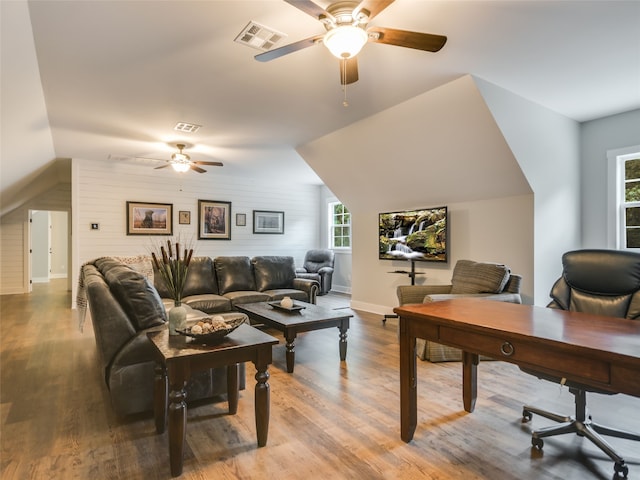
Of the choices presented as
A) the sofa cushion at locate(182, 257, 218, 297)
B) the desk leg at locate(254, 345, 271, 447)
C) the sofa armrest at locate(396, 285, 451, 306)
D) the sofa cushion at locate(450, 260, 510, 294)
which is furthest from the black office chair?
the sofa cushion at locate(182, 257, 218, 297)

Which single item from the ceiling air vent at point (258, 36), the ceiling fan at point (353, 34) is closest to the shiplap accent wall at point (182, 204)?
the ceiling air vent at point (258, 36)

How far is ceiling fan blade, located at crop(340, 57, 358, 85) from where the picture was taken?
2457 millimetres

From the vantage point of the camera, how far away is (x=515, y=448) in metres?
2.01

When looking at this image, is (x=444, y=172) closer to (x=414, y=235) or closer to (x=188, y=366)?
(x=414, y=235)

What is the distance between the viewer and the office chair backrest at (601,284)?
2271 millimetres

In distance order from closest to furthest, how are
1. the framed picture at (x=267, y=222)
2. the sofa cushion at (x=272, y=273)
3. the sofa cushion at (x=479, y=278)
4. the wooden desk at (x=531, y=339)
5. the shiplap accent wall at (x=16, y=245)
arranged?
the wooden desk at (x=531, y=339)
the sofa cushion at (x=479, y=278)
the sofa cushion at (x=272, y=273)
the shiplap accent wall at (x=16, y=245)
the framed picture at (x=267, y=222)

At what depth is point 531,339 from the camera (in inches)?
58.6

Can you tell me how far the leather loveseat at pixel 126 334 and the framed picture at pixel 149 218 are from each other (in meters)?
4.62

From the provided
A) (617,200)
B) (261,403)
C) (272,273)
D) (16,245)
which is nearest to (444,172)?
(617,200)

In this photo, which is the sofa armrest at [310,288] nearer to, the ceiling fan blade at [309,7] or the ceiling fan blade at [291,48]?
the ceiling fan blade at [291,48]

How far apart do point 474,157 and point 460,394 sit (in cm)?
262

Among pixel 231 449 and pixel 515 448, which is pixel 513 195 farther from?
pixel 231 449

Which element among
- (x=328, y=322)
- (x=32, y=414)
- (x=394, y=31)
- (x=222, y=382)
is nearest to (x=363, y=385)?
(x=328, y=322)

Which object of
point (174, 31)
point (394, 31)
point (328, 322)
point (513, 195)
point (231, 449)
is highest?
point (174, 31)
